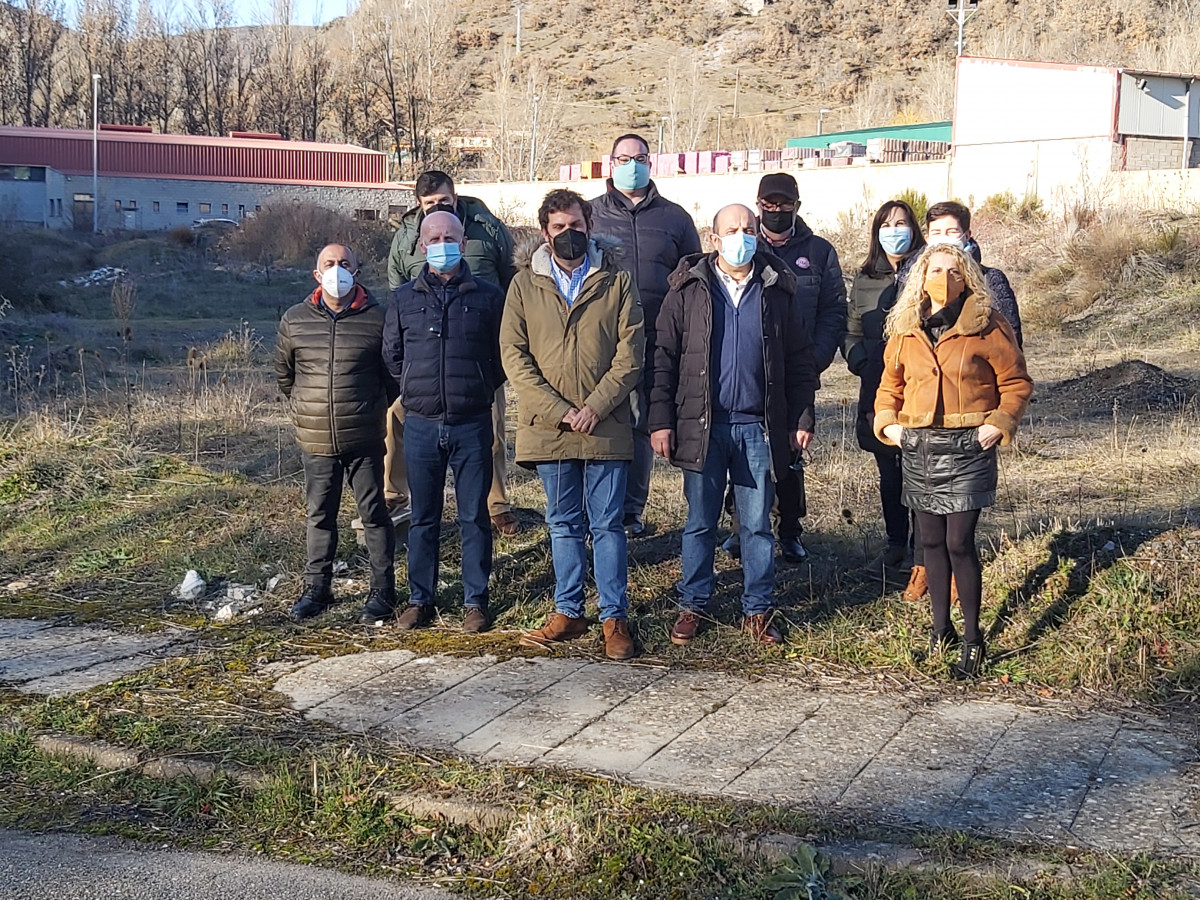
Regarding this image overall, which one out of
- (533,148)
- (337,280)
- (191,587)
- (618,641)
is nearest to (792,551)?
(618,641)

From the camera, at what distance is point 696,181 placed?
46.9 meters

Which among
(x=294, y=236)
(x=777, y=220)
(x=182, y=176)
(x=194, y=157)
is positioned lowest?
(x=777, y=220)

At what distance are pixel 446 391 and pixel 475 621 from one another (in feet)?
3.73

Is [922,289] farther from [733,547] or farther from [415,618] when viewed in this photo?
→ [415,618]

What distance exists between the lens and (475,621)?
19.9 ft

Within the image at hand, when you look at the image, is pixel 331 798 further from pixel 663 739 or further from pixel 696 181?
pixel 696 181

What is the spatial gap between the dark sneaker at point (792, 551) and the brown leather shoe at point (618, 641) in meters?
1.45

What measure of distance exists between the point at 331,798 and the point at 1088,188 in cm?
2923

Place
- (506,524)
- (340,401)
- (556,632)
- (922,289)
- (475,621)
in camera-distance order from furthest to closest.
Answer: (506,524) → (340,401) → (475,621) → (556,632) → (922,289)

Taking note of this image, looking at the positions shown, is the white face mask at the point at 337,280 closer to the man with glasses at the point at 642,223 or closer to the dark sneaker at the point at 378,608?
the man with glasses at the point at 642,223

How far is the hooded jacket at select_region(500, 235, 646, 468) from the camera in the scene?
18.5ft

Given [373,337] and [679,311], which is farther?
[373,337]

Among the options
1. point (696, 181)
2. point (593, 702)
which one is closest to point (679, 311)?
point (593, 702)

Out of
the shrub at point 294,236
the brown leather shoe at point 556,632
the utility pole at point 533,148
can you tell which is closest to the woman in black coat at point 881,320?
the brown leather shoe at point 556,632
